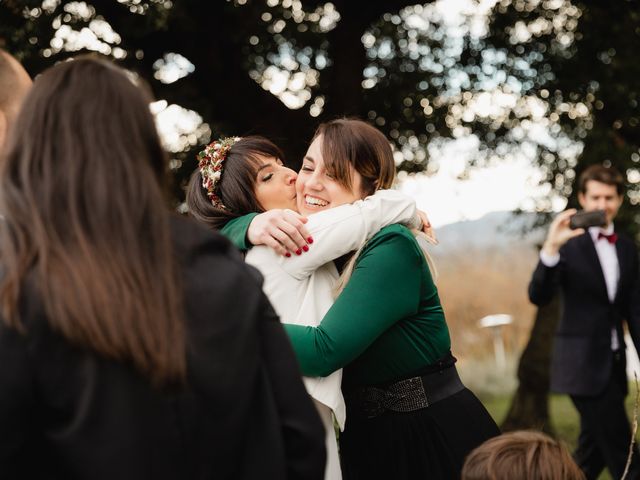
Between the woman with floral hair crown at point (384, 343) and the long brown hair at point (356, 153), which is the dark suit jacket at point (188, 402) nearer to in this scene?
the woman with floral hair crown at point (384, 343)

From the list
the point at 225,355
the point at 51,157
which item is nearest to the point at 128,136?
the point at 51,157

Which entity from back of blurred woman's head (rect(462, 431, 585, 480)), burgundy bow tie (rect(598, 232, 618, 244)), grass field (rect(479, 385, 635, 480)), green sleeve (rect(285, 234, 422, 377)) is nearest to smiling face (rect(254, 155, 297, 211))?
green sleeve (rect(285, 234, 422, 377))

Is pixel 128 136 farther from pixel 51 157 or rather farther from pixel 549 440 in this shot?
pixel 549 440

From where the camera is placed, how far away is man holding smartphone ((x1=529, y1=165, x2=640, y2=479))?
6.04 meters

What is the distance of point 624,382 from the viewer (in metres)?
6.19

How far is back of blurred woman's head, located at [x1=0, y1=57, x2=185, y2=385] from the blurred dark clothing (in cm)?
488

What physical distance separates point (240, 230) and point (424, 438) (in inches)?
36.3

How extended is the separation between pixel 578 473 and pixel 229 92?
5.90m

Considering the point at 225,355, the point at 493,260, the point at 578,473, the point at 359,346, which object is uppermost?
the point at 225,355

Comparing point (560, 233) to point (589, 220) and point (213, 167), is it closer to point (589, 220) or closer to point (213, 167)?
point (589, 220)

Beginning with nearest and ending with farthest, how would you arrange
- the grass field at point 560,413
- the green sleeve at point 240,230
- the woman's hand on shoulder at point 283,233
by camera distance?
1. the woman's hand on shoulder at point 283,233
2. the green sleeve at point 240,230
3. the grass field at point 560,413

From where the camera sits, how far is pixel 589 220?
6.11 m

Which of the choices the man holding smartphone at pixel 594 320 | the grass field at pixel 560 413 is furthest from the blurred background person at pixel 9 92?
the grass field at pixel 560 413

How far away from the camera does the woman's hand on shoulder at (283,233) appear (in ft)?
8.86
